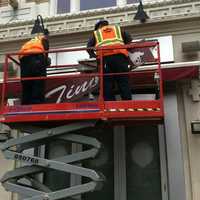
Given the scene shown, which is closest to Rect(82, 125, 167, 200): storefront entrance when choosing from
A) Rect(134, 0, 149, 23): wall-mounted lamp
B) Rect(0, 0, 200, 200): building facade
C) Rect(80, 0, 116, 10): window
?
Rect(0, 0, 200, 200): building facade

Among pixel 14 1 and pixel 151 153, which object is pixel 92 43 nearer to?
pixel 151 153

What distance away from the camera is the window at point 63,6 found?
366 inches

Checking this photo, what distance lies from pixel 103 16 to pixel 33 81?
280 centimetres

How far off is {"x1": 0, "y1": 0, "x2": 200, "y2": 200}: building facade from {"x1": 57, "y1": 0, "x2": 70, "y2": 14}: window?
3.41ft

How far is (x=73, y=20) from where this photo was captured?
28.5 ft

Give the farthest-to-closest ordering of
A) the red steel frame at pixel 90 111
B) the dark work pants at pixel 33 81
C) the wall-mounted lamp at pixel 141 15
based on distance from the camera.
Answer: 1. the wall-mounted lamp at pixel 141 15
2. the dark work pants at pixel 33 81
3. the red steel frame at pixel 90 111

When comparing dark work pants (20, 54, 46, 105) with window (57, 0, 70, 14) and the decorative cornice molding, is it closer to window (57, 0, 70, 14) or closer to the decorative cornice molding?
the decorative cornice molding

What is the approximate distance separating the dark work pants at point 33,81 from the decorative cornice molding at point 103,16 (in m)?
1.74

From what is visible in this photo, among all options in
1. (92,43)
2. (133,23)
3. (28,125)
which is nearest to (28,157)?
(28,125)

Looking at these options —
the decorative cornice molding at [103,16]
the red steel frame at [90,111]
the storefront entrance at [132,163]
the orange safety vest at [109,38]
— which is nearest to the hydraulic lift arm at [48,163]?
the red steel frame at [90,111]

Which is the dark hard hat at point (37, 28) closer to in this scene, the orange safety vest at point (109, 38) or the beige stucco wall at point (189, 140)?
the orange safety vest at point (109, 38)

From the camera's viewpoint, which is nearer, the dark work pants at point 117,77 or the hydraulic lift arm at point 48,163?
the hydraulic lift arm at point 48,163

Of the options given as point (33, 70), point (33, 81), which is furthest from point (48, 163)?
point (33, 70)

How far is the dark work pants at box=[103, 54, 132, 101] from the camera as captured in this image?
20.4 ft
